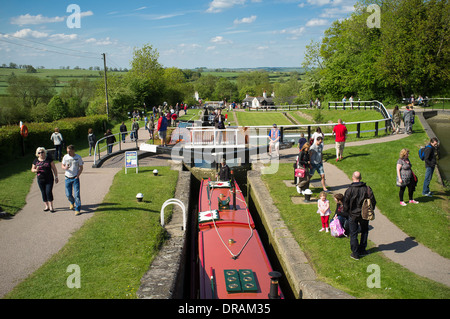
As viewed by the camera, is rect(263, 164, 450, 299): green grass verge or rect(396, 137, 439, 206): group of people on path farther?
rect(396, 137, 439, 206): group of people on path

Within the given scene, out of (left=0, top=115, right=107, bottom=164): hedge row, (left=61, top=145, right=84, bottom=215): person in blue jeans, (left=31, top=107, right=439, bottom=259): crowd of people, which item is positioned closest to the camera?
(left=31, top=107, right=439, bottom=259): crowd of people

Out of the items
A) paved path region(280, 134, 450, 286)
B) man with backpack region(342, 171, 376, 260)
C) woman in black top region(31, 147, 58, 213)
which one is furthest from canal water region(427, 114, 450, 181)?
woman in black top region(31, 147, 58, 213)

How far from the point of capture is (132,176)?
49.8 feet

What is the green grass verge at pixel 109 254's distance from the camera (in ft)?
21.0

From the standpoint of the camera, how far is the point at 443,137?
20.7m

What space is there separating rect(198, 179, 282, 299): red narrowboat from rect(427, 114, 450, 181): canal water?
356 inches

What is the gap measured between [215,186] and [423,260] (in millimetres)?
7525

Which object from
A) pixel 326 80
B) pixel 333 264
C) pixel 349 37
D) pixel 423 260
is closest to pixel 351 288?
pixel 333 264

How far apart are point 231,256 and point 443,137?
1839 cm

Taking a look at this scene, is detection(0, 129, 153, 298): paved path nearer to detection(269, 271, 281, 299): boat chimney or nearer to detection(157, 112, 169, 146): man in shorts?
detection(269, 271, 281, 299): boat chimney

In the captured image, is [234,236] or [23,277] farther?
[234,236]

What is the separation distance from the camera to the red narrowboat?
6.97m

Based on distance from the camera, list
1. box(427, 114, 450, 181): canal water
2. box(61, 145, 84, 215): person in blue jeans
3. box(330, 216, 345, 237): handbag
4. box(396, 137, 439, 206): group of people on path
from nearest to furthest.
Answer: box(330, 216, 345, 237): handbag → box(61, 145, 84, 215): person in blue jeans → box(396, 137, 439, 206): group of people on path → box(427, 114, 450, 181): canal water
